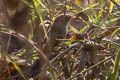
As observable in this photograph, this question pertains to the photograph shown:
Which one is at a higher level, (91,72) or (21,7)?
(21,7)

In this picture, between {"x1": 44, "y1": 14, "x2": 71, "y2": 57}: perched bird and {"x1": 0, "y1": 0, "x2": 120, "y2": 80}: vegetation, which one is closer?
{"x1": 0, "y1": 0, "x2": 120, "y2": 80}: vegetation

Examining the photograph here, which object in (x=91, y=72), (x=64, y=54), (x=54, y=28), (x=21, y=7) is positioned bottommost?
(x=91, y=72)

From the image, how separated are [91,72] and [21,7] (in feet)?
1.26

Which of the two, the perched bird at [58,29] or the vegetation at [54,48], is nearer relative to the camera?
the vegetation at [54,48]

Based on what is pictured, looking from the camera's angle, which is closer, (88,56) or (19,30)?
(19,30)

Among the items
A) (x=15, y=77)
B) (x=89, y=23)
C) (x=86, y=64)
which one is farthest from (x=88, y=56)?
(x=15, y=77)

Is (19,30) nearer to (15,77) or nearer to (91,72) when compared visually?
(15,77)

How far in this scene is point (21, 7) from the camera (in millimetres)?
773

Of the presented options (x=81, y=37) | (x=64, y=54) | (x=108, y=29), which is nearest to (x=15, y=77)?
(x=64, y=54)

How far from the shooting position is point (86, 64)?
3.15ft

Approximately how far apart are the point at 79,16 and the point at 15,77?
1.21 feet

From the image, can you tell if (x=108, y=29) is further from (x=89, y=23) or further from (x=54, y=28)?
(x=54, y=28)

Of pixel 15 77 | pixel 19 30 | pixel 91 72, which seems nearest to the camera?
pixel 19 30

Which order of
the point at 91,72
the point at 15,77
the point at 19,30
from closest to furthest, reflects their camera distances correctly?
the point at 19,30
the point at 15,77
the point at 91,72
